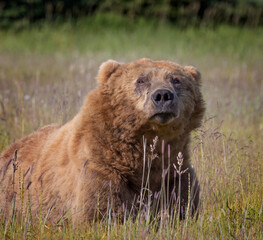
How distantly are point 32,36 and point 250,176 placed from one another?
509 inches

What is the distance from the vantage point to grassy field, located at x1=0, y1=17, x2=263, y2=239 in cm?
376

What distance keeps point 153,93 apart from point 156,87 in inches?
7.5

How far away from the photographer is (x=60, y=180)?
4.42 metres

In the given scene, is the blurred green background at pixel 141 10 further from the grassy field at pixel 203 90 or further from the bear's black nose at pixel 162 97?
the bear's black nose at pixel 162 97

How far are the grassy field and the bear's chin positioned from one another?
1.11ft

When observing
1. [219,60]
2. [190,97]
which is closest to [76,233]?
[190,97]

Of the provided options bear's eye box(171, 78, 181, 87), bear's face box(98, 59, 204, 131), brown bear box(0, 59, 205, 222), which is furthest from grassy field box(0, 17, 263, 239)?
bear's eye box(171, 78, 181, 87)

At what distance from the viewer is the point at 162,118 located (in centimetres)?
425

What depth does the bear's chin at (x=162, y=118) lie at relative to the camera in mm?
4254

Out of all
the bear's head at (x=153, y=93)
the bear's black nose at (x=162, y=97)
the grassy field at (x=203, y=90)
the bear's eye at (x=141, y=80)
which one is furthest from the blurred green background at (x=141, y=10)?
the bear's black nose at (x=162, y=97)

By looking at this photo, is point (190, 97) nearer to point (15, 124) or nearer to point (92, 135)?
point (92, 135)

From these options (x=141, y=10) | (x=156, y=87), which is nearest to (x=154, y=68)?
(x=156, y=87)

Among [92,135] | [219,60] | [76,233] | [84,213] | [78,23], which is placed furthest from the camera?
[78,23]

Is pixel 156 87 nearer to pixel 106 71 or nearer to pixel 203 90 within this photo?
pixel 106 71
